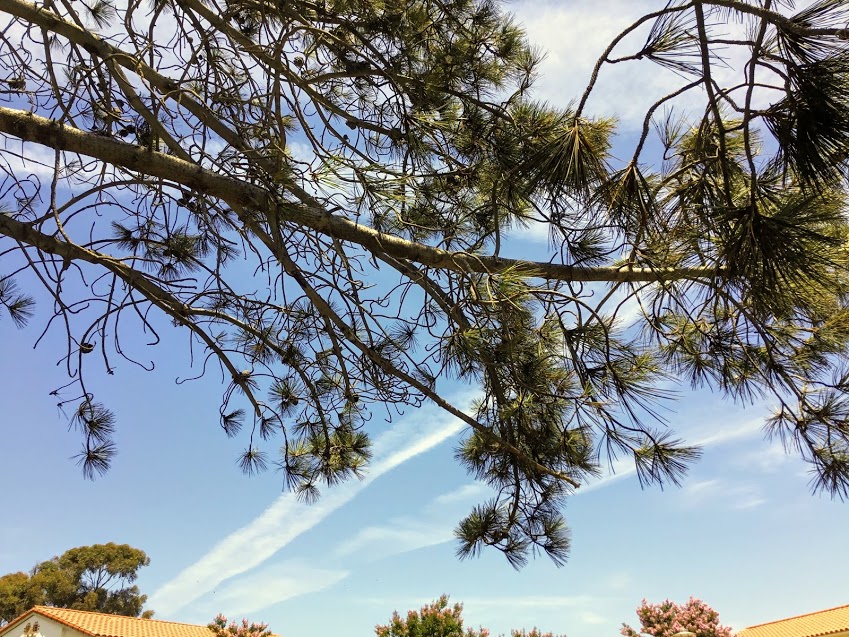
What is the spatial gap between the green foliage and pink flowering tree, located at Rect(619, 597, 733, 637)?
14.9m

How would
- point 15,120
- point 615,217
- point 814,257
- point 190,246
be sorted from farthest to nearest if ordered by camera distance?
point 190,246
point 15,120
point 615,217
point 814,257

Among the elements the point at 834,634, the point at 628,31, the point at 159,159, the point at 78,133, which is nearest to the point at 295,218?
the point at 159,159

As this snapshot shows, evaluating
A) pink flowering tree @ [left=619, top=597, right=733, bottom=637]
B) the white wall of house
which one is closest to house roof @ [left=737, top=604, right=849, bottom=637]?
pink flowering tree @ [left=619, top=597, right=733, bottom=637]

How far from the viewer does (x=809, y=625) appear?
511 inches

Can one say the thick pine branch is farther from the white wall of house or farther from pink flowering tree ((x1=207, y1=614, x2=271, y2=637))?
the white wall of house

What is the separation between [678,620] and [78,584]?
16.4 m

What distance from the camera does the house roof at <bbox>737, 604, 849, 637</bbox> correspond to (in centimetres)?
1225

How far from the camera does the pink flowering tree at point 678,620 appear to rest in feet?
32.9

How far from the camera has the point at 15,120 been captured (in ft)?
7.55

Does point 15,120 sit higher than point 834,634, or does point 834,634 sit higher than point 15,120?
point 15,120

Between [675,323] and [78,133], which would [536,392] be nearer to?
[675,323]

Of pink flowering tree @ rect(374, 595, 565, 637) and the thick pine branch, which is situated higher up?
the thick pine branch

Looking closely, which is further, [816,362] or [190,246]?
[190,246]

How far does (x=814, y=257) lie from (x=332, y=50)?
2.47 m
